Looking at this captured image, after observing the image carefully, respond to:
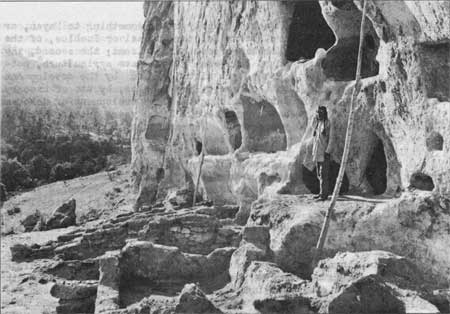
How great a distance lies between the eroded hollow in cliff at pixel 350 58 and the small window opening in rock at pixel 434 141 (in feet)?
11.3

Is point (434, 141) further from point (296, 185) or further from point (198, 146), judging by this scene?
point (198, 146)

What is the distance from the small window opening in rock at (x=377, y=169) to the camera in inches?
425

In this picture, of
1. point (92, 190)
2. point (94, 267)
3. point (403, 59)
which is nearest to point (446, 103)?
point (403, 59)

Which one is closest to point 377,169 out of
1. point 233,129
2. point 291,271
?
point 291,271

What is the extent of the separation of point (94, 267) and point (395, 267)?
6.60 metres

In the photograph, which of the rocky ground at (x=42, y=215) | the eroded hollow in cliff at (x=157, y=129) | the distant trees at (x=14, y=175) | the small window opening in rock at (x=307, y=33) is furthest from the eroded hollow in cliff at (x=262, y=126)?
the distant trees at (x=14, y=175)

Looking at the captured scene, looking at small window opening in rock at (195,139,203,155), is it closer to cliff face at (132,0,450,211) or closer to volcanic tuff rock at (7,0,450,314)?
cliff face at (132,0,450,211)

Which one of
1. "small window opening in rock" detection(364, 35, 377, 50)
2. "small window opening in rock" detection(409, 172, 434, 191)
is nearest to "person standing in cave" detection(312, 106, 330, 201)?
"small window opening in rock" detection(409, 172, 434, 191)

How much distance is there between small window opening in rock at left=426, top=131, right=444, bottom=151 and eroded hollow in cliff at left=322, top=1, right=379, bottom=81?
11.3ft

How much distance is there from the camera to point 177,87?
21688mm

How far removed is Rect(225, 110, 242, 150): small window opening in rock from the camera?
16719 mm

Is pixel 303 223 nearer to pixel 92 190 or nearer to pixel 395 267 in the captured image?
pixel 395 267

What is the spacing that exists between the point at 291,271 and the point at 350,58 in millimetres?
5775

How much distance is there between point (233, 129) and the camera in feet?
Answer: 55.2
